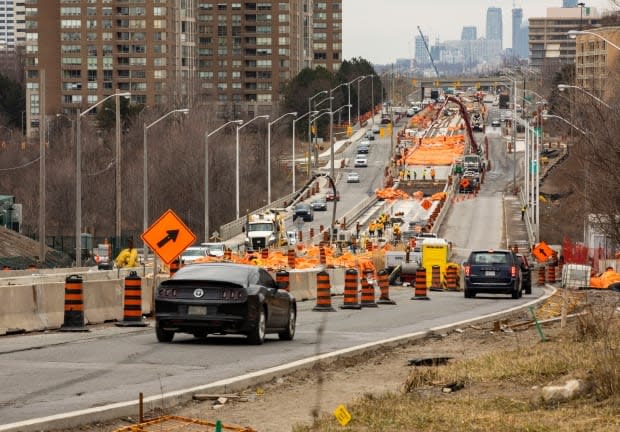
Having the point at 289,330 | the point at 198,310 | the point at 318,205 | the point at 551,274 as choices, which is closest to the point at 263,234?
the point at 551,274

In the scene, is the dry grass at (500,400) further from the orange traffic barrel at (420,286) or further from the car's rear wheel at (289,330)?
the orange traffic barrel at (420,286)

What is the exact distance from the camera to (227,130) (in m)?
173

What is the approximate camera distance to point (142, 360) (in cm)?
1998

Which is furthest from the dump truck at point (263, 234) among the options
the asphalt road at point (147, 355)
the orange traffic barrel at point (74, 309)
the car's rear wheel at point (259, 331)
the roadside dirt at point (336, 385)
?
the car's rear wheel at point (259, 331)

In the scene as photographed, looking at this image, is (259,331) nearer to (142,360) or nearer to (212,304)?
(212,304)

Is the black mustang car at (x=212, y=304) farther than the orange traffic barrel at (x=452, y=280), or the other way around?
the orange traffic barrel at (x=452, y=280)

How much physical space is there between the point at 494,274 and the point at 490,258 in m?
0.50

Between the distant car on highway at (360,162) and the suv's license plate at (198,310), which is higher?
the suv's license plate at (198,310)

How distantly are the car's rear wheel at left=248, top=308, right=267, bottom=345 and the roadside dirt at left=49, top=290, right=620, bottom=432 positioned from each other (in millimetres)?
2029

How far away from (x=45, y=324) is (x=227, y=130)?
5797 inches

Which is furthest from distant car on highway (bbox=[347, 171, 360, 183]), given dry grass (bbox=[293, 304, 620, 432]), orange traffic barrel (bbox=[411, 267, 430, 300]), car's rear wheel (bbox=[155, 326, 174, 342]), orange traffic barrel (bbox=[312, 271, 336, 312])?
dry grass (bbox=[293, 304, 620, 432])

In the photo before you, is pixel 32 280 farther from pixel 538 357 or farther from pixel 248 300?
pixel 538 357

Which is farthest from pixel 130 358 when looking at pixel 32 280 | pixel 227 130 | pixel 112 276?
pixel 227 130

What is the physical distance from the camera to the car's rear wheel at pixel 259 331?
23.1m
